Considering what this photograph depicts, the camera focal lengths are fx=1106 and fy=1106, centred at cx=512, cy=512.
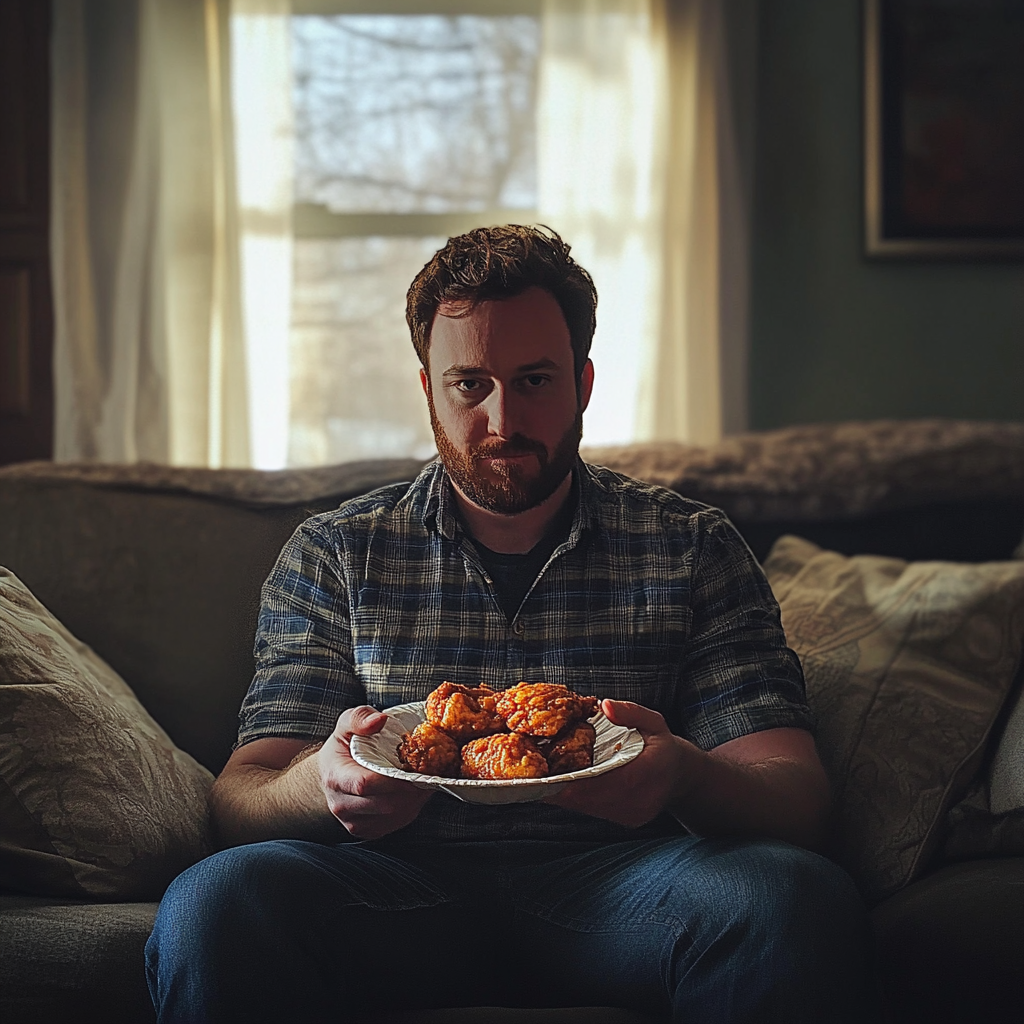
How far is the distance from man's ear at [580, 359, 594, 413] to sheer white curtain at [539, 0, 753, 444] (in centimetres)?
142

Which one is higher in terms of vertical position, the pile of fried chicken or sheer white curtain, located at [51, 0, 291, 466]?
sheer white curtain, located at [51, 0, 291, 466]

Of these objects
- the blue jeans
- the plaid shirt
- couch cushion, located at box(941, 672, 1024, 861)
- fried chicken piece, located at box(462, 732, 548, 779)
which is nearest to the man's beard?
the plaid shirt

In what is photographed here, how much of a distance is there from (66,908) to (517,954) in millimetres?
375

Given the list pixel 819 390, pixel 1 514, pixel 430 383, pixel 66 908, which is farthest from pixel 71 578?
pixel 819 390

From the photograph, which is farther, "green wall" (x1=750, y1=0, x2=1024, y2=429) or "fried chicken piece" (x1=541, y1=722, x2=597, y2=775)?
"green wall" (x1=750, y1=0, x2=1024, y2=429)

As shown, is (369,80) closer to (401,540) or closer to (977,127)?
(977,127)

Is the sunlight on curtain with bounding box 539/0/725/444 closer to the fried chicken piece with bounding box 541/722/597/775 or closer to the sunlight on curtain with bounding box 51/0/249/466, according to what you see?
the sunlight on curtain with bounding box 51/0/249/466

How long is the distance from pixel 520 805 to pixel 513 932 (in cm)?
11

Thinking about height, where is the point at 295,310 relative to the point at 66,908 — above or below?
above

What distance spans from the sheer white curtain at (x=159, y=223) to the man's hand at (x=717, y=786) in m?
1.57

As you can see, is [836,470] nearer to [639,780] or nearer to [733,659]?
[733,659]

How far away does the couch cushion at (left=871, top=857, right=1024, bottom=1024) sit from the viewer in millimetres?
871

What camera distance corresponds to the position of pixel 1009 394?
2475 millimetres

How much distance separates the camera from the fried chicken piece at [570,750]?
0.77m
